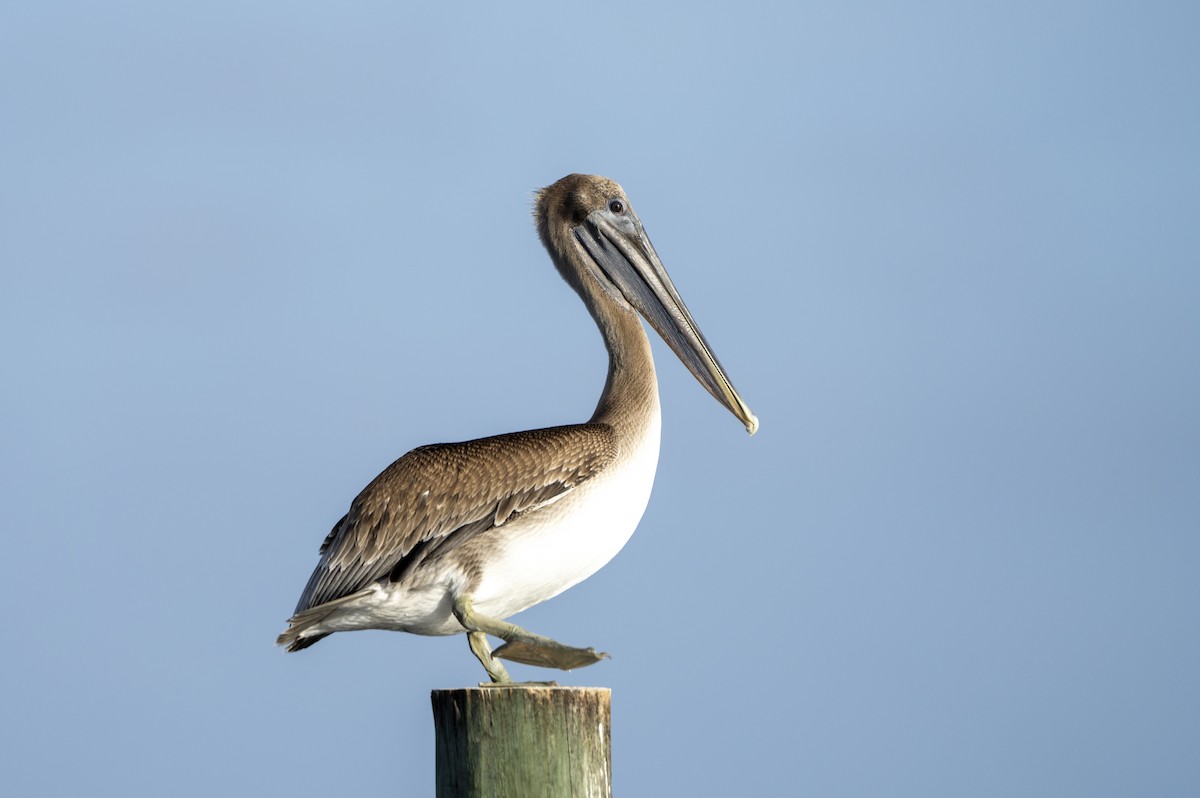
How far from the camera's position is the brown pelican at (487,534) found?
5.62m

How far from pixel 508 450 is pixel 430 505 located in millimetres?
374

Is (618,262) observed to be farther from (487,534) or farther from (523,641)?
(523,641)

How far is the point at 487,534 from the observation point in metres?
5.68

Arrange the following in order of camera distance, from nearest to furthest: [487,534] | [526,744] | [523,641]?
[526,744], [523,641], [487,534]

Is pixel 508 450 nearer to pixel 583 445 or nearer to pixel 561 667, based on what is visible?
pixel 583 445

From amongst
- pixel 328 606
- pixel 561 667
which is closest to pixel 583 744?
pixel 561 667

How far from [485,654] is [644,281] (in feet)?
6.38

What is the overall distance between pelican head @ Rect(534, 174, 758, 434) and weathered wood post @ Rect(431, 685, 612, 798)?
240 centimetres

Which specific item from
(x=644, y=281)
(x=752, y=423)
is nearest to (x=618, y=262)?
(x=644, y=281)

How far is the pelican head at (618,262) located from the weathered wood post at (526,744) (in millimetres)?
2399

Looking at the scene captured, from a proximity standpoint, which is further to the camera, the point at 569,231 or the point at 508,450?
the point at 569,231

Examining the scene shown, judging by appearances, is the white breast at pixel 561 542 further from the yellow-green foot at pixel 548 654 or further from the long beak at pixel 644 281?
the long beak at pixel 644 281

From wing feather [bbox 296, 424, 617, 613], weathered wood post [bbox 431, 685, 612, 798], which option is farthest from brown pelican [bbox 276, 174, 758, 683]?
weathered wood post [bbox 431, 685, 612, 798]

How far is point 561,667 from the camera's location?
568 centimetres
